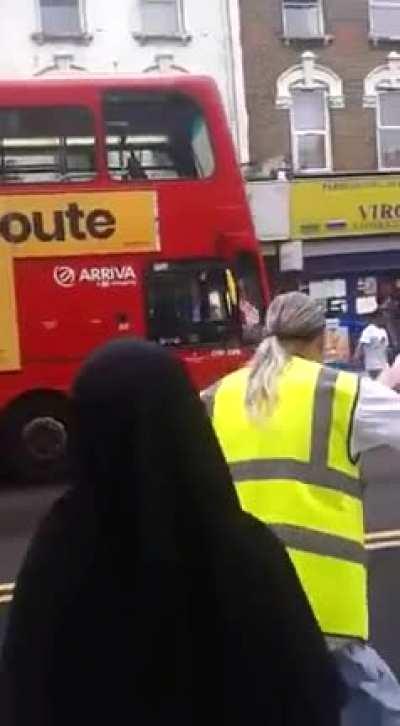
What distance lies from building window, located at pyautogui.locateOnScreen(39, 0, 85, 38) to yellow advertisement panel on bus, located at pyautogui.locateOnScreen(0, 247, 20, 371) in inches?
398

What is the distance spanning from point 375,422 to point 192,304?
11223mm

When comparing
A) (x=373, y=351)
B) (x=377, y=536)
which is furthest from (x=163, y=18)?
(x=377, y=536)

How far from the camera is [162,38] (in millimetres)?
23938

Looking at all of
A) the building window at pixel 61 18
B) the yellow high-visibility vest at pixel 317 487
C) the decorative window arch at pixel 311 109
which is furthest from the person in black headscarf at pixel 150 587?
the decorative window arch at pixel 311 109

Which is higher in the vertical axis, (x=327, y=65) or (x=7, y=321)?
(x=327, y=65)

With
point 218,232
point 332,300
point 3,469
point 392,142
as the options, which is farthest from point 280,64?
point 3,469

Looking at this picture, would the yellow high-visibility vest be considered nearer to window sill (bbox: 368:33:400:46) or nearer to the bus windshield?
the bus windshield

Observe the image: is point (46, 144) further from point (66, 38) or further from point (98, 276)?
point (66, 38)

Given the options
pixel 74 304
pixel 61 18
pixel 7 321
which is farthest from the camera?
pixel 61 18

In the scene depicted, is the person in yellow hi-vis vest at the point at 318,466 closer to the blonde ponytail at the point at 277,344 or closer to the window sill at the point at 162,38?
the blonde ponytail at the point at 277,344

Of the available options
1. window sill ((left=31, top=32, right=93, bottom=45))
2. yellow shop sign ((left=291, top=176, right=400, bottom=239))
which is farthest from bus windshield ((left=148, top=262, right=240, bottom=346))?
yellow shop sign ((left=291, top=176, right=400, bottom=239))

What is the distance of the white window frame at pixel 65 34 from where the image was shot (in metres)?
Result: 23.3

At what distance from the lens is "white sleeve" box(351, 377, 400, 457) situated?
11.6 feet

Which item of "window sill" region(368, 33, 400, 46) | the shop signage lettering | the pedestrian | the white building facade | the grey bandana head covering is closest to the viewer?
the grey bandana head covering
